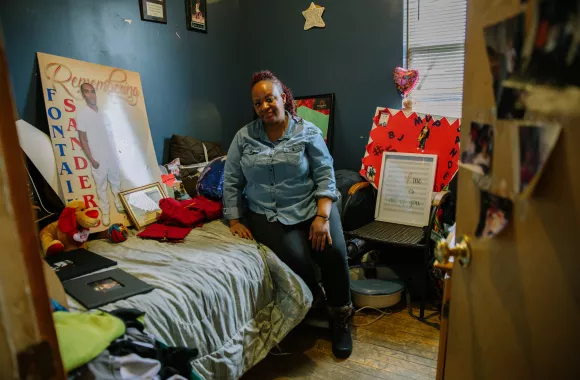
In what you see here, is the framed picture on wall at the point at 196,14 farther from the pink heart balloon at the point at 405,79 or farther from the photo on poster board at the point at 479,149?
the photo on poster board at the point at 479,149

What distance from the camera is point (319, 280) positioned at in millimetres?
2023

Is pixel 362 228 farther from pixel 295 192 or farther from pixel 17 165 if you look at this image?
pixel 17 165

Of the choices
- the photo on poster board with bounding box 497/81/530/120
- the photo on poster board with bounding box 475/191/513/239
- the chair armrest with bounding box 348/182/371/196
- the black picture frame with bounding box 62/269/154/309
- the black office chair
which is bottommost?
the black office chair

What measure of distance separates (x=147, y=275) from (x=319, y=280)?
898 millimetres

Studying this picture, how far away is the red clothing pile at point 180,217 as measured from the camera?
195 cm

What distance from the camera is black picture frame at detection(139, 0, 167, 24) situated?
7.86ft

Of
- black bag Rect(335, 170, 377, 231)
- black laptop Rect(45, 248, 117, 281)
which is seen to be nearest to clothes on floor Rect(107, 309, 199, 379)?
black laptop Rect(45, 248, 117, 281)

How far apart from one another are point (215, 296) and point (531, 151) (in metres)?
1.29

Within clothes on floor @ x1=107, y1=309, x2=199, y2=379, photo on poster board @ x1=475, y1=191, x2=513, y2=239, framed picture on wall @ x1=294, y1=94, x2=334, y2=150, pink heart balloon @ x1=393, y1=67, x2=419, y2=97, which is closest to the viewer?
photo on poster board @ x1=475, y1=191, x2=513, y2=239

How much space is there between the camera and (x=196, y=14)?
110 inches

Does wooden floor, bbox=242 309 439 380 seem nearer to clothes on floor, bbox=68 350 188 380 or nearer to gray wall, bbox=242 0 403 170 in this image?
clothes on floor, bbox=68 350 188 380

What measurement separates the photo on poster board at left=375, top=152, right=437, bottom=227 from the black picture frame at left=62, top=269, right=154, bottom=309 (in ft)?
5.57

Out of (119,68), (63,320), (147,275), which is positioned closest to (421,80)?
(119,68)

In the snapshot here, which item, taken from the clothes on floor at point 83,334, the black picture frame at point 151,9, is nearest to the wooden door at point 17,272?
the clothes on floor at point 83,334
